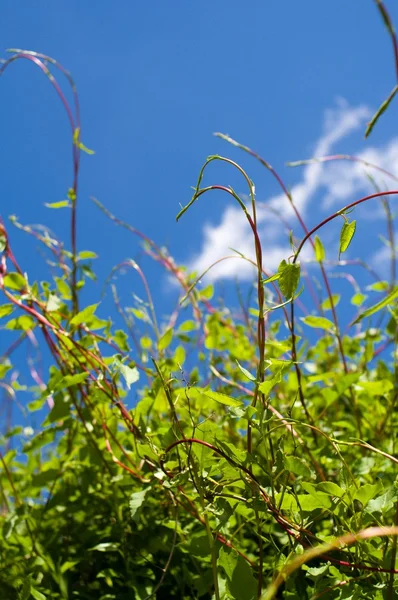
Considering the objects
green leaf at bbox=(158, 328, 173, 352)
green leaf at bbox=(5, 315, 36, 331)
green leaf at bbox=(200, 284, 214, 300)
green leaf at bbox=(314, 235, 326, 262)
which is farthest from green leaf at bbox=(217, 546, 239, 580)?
green leaf at bbox=(200, 284, 214, 300)

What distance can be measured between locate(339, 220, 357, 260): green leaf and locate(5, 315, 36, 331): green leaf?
3.45 feet

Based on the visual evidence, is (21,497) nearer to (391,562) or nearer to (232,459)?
(232,459)

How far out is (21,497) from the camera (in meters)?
1.93

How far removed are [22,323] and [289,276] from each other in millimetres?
982

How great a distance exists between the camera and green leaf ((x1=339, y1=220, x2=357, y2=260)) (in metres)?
0.85

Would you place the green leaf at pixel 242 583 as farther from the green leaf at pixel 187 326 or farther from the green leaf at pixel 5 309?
the green leaf at pixel 187 326

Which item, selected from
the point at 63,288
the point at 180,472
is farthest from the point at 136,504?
the point at 63,288

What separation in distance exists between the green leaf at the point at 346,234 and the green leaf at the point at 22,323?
3.45ft

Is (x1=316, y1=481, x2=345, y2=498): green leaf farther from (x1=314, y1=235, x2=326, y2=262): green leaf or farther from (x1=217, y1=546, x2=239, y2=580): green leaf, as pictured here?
(x1=314, y1=235, x2=326, y2=262): green leaf

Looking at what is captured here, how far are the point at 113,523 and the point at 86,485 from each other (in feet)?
0.43

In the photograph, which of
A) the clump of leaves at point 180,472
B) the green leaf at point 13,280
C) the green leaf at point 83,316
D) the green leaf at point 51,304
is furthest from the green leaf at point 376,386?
the green leaf at point 13,280

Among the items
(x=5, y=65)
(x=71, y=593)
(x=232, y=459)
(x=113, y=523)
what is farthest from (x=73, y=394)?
(x=5, y=65)

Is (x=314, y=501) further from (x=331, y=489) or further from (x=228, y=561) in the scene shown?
(x=228, y=561)

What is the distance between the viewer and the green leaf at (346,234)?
846 mm
